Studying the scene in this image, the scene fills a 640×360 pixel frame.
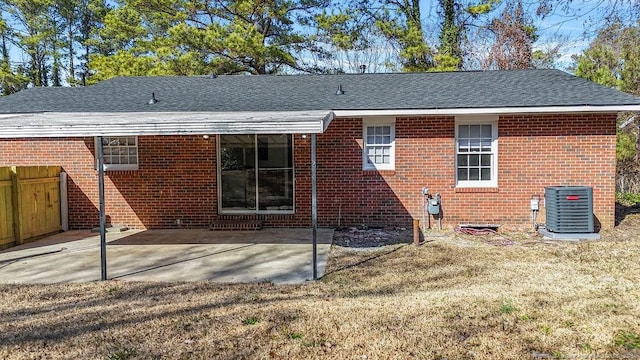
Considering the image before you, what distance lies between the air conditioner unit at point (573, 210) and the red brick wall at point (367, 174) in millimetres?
872

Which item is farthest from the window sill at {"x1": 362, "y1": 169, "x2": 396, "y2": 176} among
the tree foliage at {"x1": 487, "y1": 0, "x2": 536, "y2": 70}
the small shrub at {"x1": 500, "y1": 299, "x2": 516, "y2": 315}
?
the tree foliage at {"x1": 487, "y1": 0, "x2": 536, "y2": 70}

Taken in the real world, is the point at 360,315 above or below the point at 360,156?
below

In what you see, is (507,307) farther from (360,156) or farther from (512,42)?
(512,42)

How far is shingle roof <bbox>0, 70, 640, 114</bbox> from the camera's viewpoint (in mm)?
10023

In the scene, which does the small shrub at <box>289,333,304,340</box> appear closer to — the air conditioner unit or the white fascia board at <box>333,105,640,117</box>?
the white fascia board at <box>333,105,640,117</box>

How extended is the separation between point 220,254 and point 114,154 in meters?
4.70

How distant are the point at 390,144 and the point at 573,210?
13.0 ft

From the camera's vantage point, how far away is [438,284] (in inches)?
243

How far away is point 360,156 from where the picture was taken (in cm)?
1049

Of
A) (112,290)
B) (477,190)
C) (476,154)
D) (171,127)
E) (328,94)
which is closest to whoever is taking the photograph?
(112,290)

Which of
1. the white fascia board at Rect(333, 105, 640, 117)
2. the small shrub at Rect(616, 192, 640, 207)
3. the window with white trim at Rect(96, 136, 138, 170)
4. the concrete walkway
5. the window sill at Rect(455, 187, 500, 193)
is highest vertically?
the white fascia board at Rect(333, 105, 640, 117)

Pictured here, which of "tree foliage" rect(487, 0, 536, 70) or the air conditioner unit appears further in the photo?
"tree foliage" rect(487, 0, 536, 70)

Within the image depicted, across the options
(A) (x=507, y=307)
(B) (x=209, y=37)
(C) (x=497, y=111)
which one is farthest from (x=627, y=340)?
(B) (x=209, y=37)

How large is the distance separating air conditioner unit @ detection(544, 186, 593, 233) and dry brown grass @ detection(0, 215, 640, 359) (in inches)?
74.9
